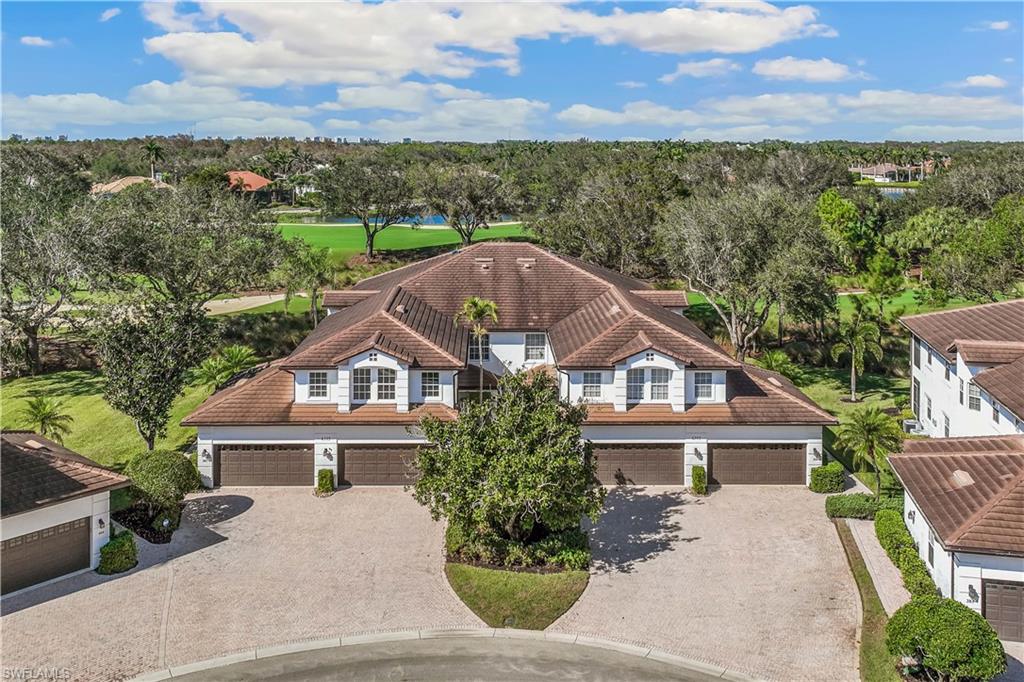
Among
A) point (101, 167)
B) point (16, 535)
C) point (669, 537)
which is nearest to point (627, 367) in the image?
point (669, 537)

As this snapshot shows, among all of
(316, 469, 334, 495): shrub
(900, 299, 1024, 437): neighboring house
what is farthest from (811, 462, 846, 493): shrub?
(316, 469, 334, 495): shrub

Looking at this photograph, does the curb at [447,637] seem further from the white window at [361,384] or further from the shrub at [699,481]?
the white window at [361,384]

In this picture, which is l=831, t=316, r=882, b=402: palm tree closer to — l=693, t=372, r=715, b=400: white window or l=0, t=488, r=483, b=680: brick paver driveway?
l=693, t=372, r=715, b=400: white window

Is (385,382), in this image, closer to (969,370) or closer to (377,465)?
(377,465)

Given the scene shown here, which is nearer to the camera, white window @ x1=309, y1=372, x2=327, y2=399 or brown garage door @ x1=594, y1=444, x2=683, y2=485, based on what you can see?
brown garage door @ x1=594, y1=444, x2=683, y2=485

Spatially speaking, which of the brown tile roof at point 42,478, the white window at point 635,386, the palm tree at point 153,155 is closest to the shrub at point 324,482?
the brown tile roof at point 42,478

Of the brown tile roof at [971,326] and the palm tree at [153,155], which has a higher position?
the palm tree at [153,155]

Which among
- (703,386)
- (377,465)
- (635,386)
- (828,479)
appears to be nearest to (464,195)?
(635,386)
